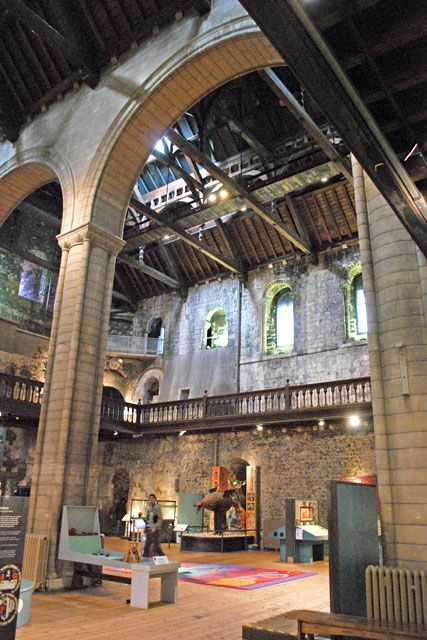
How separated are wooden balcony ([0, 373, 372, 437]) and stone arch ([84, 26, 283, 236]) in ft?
18.8

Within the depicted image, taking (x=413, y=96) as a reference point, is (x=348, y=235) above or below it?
above

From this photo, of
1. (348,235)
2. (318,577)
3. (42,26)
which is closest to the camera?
(318,577)

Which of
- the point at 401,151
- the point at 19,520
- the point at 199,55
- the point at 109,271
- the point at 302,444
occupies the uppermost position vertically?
Answer: the point at 199,55

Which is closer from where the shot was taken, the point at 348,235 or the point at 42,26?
the point at 42,26

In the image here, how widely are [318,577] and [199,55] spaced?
1018cm

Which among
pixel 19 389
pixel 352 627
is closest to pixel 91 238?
pixel 19 389

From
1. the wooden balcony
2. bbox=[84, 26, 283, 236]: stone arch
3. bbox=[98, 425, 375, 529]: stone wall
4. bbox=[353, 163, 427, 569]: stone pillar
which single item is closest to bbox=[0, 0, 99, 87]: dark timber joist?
bbox=[84, 26, 283, 236]: stone arch

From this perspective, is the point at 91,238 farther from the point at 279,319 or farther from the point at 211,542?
the point at 279,319

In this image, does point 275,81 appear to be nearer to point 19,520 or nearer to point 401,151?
point 401,151

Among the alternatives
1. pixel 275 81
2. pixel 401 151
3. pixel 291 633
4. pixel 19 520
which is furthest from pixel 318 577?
pixel 275 81

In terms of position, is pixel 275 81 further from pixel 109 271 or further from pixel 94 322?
pixel 94 322

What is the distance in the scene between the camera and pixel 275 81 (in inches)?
431

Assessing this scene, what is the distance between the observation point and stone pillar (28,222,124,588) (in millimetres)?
8820

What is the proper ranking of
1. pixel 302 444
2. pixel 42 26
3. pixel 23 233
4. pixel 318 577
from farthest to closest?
pixel 23 233, pixel 302 444, pixel 42 26, pixel 318 577
